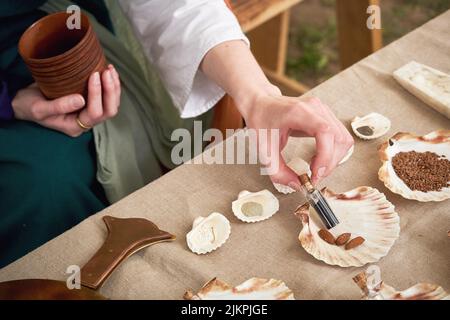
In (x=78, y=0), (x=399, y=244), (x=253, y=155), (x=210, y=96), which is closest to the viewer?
(x=399, y=244)

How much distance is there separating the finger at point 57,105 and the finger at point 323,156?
0.37m

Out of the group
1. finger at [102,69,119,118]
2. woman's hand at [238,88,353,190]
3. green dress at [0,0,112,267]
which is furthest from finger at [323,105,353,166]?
green dress at [0,0,112,267]

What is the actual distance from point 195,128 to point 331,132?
452 millimetres

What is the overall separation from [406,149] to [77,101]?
1.61 feet

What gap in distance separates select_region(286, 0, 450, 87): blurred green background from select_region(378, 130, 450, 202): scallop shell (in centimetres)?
131

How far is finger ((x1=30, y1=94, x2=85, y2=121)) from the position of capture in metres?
0.77

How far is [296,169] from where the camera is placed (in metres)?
0.71

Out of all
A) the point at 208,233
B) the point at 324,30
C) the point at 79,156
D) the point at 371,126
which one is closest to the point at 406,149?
the point at 371,126

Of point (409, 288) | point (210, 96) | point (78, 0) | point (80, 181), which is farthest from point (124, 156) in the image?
point (409, 288)

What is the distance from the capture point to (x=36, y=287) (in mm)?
512

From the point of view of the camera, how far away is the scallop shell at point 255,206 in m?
0.66

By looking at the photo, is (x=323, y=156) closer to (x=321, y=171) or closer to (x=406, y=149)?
(x=321, y=171)

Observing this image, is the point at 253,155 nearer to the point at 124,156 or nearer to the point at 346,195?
the point at 346,195

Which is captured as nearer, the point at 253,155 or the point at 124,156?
the point at 253,155
